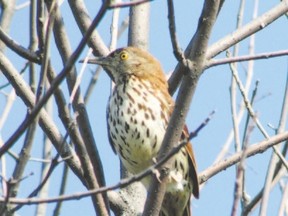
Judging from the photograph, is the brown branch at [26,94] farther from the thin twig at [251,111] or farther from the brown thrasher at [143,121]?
the brown thrasher at [143,121]

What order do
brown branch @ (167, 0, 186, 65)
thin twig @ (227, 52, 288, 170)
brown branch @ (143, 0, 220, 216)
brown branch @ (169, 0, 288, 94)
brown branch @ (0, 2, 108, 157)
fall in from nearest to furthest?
1. brown branch @ (0, 2, 108, 157)
2. brown branch @ (167, 0, 186, 65)
3. brown branch @ (143, 0, 220, 216)
4. brown branch @ (169, 0, 288, 94)
5. thin twig @ (227, 52, 288, 170)

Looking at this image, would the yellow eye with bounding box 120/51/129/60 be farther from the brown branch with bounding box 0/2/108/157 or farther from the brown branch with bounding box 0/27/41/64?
the brown branch with bounding box 0/2/108/157

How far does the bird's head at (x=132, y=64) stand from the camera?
499 cm

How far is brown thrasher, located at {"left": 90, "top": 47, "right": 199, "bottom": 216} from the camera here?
4.64 meters

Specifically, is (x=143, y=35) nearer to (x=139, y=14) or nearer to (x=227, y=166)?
(x=139, y=14)

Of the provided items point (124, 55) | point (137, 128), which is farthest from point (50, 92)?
point (124, 55)

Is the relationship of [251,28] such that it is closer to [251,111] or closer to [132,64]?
[251,111]

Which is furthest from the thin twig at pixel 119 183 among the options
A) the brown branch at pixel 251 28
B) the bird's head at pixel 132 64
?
the bird's head at pixel 132 64

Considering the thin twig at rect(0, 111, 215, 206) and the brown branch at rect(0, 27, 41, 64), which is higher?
the brown branch at rect(0, 27, 41, 64)

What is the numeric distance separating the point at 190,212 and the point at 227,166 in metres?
1.17

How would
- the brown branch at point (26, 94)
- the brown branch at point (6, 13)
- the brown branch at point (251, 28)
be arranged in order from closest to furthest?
the brown branch at point (26, 94) < the brown branch at point (251, 28) < the brown branch at point (6, 13)

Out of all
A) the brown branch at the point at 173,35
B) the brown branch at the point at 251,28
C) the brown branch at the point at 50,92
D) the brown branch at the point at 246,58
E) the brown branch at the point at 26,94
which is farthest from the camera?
the brown branch at the point at 251,28

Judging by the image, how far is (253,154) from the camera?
3.91m

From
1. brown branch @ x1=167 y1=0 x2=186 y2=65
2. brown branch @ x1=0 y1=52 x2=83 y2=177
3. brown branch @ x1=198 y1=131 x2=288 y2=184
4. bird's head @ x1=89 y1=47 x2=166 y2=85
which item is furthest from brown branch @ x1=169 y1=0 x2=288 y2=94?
bird's head @ x1=89 y1=47 x2=166 y2=85
